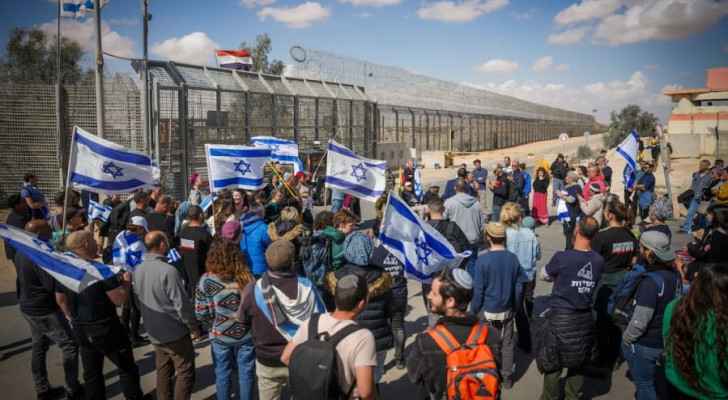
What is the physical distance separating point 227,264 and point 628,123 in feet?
169

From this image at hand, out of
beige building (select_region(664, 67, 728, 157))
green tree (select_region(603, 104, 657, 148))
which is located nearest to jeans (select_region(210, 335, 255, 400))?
beige building (select_region(664, 67, 728, 157))

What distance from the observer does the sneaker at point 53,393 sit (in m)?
5.00

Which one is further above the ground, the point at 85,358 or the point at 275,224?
the point at 275,224

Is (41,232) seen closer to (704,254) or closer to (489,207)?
(704,254)

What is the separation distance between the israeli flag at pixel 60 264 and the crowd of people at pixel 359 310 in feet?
0.61

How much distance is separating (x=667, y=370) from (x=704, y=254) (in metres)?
2.73

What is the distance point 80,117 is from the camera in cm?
1397

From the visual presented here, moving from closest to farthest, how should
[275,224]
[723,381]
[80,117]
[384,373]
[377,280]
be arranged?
[723,381] → [377,280] → [384,373] → [275,224] → [80,117]

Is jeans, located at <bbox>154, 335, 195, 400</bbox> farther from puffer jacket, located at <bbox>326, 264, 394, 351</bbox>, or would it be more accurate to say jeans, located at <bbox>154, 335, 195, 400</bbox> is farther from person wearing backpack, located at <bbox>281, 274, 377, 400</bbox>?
person wearing backpack, located at <bbox>281, 274, 377, 400</bbox>

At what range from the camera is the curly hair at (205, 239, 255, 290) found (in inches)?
169

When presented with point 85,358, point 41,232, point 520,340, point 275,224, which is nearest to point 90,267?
point 85,358

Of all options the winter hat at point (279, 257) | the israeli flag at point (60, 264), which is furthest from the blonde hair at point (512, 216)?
the israeli flag at point (60, 264)

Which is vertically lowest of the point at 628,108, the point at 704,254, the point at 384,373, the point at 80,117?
the point at 384,373

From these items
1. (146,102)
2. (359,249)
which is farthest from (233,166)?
(146,102)
